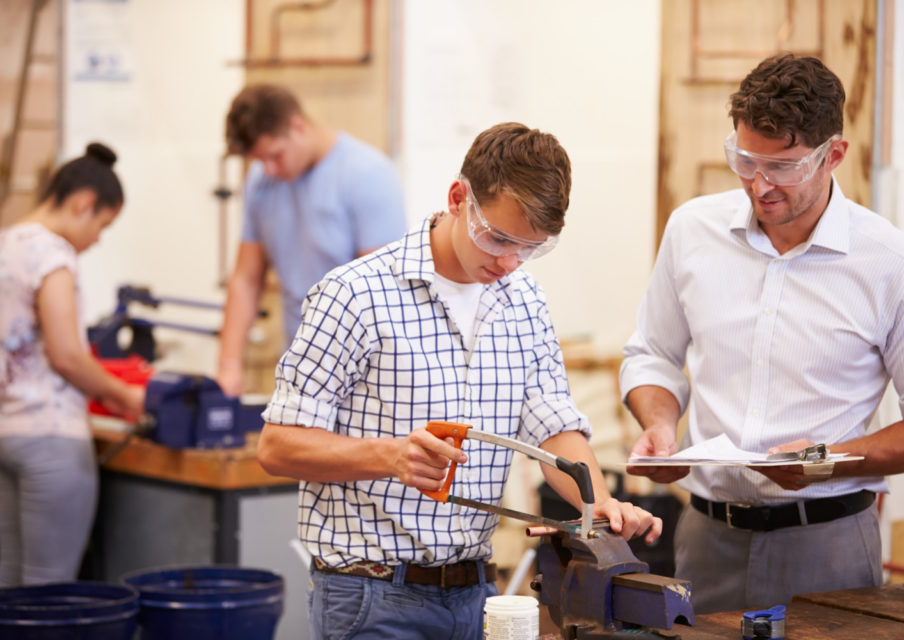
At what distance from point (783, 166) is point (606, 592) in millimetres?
945

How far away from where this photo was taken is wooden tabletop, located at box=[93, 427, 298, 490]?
3861mm

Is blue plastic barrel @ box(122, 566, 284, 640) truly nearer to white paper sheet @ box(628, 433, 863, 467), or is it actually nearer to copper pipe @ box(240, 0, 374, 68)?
white paper sheet @ box(628, 433, 863, 467)

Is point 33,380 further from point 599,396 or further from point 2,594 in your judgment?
point 599,396

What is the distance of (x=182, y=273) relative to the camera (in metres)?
6.14

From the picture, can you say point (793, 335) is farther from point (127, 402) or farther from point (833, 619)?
point (127, 402)

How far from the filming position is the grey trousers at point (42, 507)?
151 inches

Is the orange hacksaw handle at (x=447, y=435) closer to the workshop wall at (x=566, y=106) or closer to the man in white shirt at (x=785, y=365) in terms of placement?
the man in white shirt at (x=785, y=365)

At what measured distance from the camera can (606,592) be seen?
74.1 inches

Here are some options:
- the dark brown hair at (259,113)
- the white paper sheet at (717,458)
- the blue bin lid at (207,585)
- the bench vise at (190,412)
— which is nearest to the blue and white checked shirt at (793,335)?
the white paper sheet at (717,458)

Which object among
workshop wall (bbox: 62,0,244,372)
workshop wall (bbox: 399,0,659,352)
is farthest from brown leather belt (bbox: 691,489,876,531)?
workshop wall (bbox: 62,0,244,372)

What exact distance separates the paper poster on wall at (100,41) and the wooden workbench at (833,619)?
16.1 feet

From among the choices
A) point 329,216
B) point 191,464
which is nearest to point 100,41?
point 329,216

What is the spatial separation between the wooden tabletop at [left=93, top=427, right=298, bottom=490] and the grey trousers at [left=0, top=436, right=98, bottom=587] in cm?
26

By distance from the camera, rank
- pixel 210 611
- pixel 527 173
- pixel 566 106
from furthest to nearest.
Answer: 1. pixel 566 106
2. pixel 210 611
3. pixel 527 173
